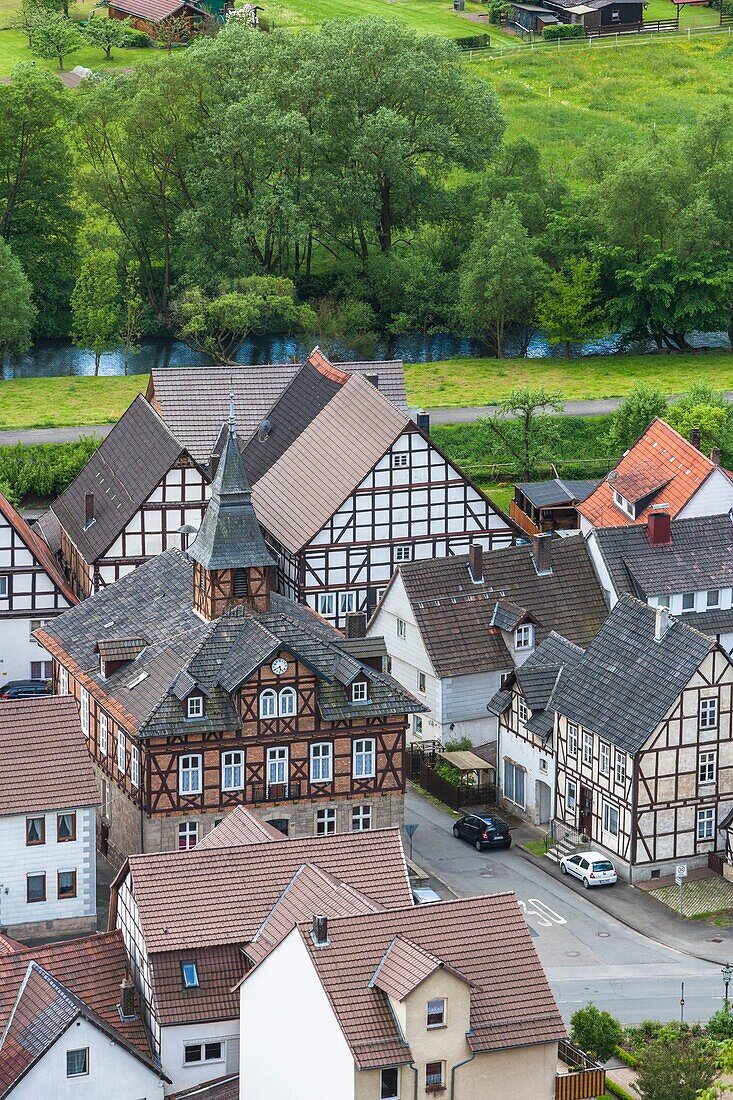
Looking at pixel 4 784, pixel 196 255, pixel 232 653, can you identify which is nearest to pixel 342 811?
pixel 232 653

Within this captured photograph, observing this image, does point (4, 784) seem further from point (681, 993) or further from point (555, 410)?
point (555, 410)

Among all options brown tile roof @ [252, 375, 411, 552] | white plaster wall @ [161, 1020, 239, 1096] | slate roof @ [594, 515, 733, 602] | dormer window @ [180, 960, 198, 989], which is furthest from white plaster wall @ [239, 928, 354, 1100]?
brown tile roof @ [252, 375, 411, 552]

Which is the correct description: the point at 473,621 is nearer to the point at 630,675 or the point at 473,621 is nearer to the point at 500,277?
the point at 630,675

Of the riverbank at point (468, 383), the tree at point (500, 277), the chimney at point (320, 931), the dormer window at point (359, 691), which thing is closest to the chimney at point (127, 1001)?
the chimney at point (320, 931)

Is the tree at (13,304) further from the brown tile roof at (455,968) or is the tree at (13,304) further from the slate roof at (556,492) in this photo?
the brown tile roof at (455,968)

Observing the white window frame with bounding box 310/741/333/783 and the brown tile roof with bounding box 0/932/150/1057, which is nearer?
the brown tile roof with bounding box 0/932/150/1057

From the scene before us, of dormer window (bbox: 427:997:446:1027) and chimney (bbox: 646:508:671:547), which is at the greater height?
chimney (bbox: 646:508:671:547)

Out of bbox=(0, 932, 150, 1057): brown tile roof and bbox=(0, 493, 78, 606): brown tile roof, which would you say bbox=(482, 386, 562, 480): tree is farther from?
bbox=(0, 932, 150, 1057): brown tile roof
